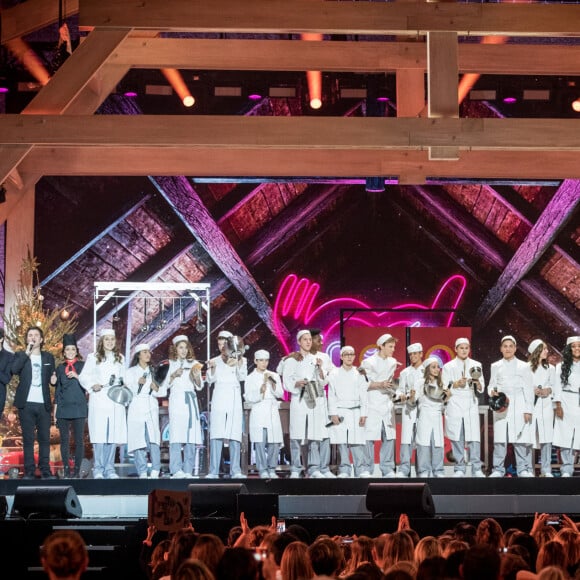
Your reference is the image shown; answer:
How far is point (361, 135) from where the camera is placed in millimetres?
10352

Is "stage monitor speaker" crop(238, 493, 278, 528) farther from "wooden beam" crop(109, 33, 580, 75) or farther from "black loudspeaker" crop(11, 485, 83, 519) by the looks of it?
"wooden beam" crop(109, 33, 580, 75)

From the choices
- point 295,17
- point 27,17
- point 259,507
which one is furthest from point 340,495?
point 27,17

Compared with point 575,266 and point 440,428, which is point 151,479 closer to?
point 440,428

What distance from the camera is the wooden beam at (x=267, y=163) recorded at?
13.8 metres

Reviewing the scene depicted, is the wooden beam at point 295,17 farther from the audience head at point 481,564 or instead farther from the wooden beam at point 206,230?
the audience head at point 481,564

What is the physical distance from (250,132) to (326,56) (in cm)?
233

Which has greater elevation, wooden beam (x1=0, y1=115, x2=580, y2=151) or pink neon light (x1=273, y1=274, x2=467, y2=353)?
wooden beam (x1=0, y1=115, x2=580, y2=151)

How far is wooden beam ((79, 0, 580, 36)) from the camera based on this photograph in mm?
10516

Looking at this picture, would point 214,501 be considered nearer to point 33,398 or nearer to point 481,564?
point 33,398

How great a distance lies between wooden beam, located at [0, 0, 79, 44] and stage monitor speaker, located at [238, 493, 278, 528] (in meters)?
7.39

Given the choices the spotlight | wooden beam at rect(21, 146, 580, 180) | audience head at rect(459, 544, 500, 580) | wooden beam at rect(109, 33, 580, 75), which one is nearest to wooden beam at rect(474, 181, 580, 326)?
wooden beam at rect(21, 146, 580, 180)

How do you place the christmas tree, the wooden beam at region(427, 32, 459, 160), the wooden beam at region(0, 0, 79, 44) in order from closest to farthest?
the wooden beam at region(427, 32, 459, 160) < the christmas tree < the wooden beam at region(0, 0, 79, 44)

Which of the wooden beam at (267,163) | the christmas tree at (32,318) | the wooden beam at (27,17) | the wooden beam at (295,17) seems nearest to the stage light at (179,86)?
the wooden beam at (267,163)

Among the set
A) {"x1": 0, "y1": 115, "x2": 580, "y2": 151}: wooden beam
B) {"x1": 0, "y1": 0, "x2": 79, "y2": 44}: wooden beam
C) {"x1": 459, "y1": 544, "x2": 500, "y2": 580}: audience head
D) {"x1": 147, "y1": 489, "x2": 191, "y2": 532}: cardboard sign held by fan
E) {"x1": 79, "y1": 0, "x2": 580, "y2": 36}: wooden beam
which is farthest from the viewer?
{"x1": 0, "y1": 0, "x2": 79, "y2": 44}: wooden beam
